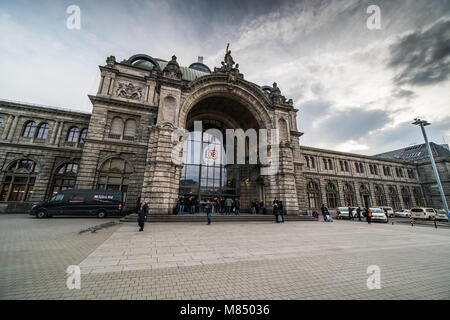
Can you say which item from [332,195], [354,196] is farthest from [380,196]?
[332,195]

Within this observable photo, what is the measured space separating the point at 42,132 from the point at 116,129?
34.8 ft

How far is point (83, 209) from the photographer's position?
50.7ft

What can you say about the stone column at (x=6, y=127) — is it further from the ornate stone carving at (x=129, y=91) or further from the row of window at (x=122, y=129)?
the ornate stone carving at (x=129, y=91)

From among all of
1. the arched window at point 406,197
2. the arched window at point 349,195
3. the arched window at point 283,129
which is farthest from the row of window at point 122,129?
the arched window at point 406,197

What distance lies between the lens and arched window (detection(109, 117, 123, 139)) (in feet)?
66.0

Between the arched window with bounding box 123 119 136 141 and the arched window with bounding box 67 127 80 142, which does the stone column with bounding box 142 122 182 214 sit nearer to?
the arched window with bounding box 123 119 136 141

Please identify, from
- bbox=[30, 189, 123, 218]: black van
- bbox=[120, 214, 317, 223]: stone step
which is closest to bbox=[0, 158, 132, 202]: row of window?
bbox=[30, 189, 123, 218]: black van

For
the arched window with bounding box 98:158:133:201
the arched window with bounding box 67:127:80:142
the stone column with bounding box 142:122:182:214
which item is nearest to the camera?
the stone column with bounding box 142:122:182:214

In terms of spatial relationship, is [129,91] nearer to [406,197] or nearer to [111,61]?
[111,61]

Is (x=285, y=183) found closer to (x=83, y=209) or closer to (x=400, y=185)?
(x=83, y=209)

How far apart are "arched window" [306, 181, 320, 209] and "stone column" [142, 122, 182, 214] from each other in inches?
1092

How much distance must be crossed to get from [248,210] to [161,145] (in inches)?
551

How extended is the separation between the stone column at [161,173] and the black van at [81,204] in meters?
4.59
